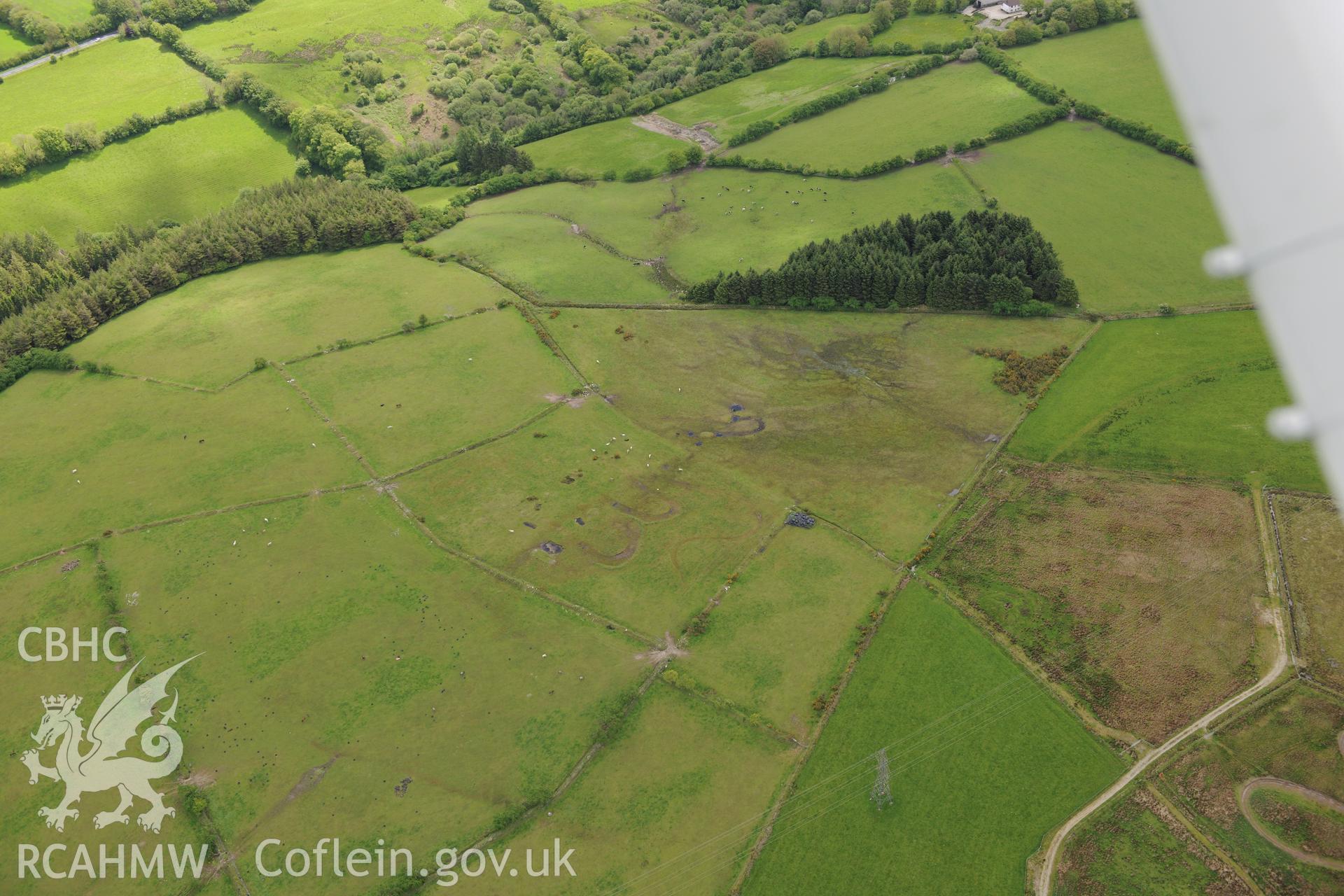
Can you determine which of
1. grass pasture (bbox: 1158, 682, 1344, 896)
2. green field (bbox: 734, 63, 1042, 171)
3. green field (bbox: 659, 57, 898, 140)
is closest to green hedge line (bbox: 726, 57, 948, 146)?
green field (bbox: 734, 63, 1042, 171)

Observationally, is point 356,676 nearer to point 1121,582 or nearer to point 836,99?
point 1121,582

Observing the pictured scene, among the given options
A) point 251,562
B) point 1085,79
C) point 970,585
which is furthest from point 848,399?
point 1085,79

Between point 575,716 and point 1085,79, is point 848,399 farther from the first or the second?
point 1085,79

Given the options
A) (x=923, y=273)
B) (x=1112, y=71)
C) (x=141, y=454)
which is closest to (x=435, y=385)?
(x=141, y=454)

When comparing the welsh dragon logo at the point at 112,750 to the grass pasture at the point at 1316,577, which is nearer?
the grass pasture at the point at 1316,577

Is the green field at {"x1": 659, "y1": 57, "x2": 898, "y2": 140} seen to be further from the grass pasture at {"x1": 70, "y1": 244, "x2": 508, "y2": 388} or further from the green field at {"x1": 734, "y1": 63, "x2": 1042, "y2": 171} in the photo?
the grass pasture at {"x1": 70, "y1": 244, "x2": 508, "y2": 388}

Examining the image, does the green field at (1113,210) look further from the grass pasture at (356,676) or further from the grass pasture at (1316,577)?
the grass pasture at (356,676)

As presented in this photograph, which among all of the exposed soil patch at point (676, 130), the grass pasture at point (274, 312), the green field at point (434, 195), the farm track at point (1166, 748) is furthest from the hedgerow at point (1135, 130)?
the green field at point (434, 195)
